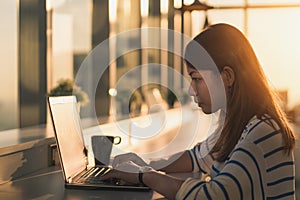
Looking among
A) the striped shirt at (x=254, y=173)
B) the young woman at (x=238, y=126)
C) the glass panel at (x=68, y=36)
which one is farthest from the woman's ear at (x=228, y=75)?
the glass panel at (x=68, y=36)

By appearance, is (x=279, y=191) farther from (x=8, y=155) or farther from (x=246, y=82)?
(x=8, y=155)

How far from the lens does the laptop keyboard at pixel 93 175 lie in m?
1.86

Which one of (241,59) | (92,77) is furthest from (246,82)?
(92,77)

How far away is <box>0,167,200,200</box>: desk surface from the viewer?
166 centimetres

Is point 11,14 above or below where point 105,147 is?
above

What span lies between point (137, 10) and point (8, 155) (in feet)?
16.9

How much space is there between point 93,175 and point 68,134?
17cm

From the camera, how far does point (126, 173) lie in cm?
180

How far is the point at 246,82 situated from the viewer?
1356 mm

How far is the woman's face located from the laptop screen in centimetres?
56

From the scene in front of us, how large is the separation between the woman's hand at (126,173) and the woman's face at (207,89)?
418mm

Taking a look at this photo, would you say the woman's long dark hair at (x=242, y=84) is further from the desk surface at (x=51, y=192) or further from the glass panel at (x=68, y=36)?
the glass panel at (x=68, y=36)

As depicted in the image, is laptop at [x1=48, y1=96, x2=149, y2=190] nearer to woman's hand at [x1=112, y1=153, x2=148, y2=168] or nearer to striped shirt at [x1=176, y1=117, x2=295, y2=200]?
woman's hand at [x1=112, y1=153, x2=148, y2=168]

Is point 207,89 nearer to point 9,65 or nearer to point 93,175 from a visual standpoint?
point 93,175
